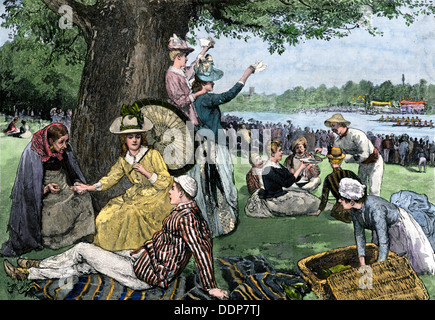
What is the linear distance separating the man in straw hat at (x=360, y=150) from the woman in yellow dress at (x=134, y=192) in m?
2.02

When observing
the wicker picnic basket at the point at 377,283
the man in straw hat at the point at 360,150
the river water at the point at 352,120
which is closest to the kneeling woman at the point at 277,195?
the river water at the point at 352,120

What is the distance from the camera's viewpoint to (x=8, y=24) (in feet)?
20.3

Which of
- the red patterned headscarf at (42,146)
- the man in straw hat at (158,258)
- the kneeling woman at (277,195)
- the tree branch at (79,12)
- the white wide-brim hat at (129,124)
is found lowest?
the man in straw hat at (158,258)

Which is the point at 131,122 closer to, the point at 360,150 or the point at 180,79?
the point at 180,79

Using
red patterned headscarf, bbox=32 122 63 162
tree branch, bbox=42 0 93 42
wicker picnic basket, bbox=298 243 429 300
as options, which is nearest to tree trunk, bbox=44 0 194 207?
tree branch, bbox=42 0 93 42

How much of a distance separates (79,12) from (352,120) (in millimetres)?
3558

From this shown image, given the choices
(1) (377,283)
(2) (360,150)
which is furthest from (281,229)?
(2) (360,150)

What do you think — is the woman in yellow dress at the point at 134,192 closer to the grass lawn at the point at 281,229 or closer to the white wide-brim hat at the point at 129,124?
the white wide-brim hat at the point at 129,124

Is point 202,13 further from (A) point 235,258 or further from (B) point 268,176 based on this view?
(A) point 235,258

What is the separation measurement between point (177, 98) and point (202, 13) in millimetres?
1138

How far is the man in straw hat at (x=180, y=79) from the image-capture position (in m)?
5.91

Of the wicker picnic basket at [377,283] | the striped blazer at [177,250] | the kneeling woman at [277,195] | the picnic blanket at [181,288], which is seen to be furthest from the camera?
the kneeling woman at [277,195]

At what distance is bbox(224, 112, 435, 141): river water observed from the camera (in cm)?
615

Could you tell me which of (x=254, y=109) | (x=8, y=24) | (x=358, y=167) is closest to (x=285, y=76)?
(x=254, y=109)
